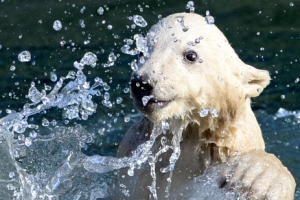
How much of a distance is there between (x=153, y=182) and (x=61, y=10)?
421cm

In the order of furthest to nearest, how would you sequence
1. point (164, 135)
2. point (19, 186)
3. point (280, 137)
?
point (280, 137) → point (19, 186) → point (164, 135)

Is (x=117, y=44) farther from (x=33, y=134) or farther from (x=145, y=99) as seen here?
(x=145, y=99)

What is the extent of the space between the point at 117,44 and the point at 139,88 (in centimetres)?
400

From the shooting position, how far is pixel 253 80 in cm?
402

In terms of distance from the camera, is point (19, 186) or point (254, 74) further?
point (19, 186)

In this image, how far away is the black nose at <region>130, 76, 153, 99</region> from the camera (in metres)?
3.50

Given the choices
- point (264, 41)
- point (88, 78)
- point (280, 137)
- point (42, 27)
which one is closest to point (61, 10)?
point (42, 27)

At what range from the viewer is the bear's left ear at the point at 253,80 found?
13.0ft

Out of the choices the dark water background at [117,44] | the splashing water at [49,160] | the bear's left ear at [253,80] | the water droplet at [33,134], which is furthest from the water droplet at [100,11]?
the bear's left ear at [253,80]

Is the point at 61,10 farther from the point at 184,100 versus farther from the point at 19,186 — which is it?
the point at 184,100

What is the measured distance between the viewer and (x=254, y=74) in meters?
4.00

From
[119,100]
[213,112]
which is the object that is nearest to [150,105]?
[213,112]

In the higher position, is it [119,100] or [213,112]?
[213,112]

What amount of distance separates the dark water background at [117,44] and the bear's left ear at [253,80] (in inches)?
82.3
